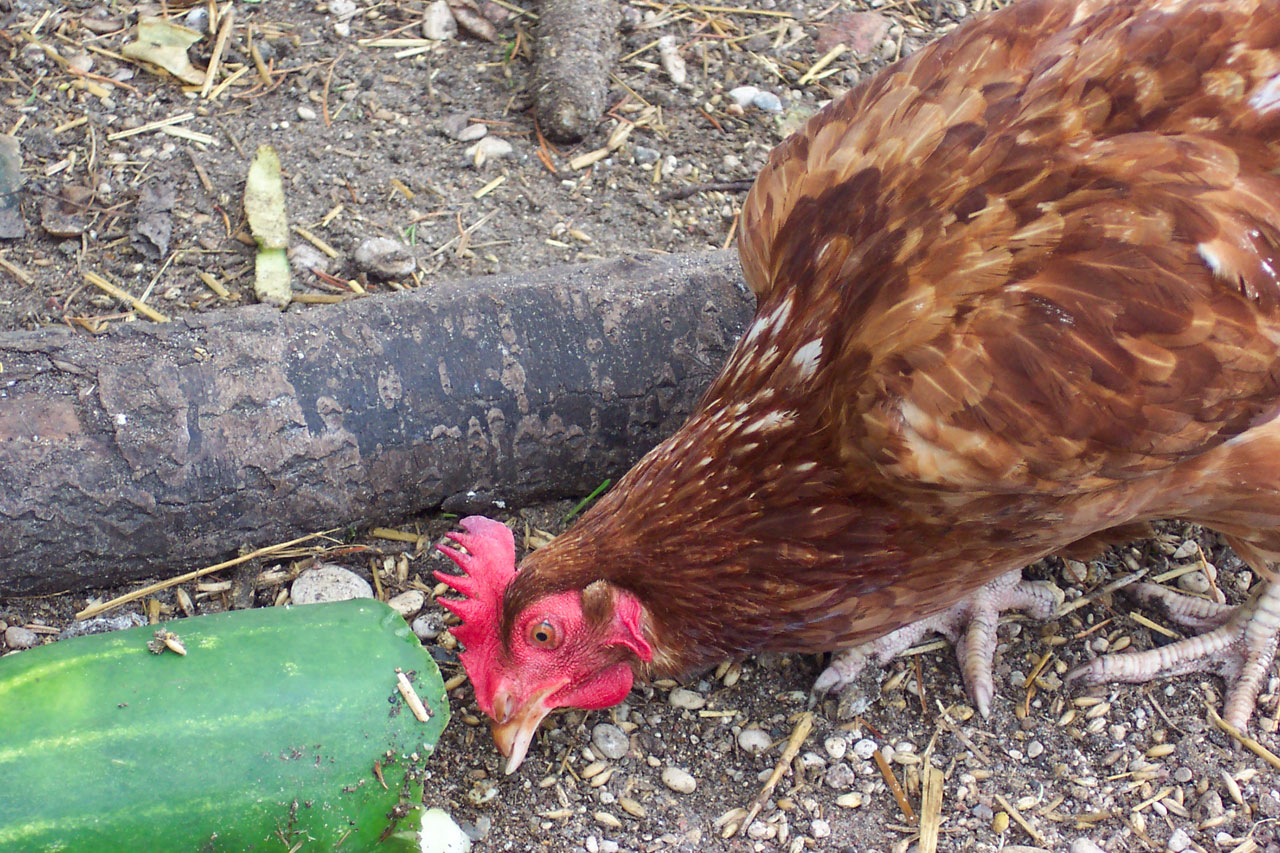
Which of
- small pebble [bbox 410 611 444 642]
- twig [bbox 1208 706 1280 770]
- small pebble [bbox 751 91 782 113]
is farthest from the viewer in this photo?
small pebble [bbox 751 91 782 113]

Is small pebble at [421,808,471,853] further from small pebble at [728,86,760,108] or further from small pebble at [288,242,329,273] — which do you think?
small pebble at [728,86,760,108]

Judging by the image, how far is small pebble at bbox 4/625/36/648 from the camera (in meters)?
2.40

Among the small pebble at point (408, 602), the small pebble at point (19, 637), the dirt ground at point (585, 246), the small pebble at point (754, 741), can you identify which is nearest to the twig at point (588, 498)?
the dirt ground at point (585, 246)

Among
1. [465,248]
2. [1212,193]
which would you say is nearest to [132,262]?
[465,248]

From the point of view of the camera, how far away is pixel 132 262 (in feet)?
10.5

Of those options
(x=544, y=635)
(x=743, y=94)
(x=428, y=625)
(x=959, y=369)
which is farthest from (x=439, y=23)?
(x=959, y=369)

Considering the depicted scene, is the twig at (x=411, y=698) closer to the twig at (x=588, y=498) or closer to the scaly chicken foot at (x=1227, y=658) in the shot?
the twig at (x=588, y=498)

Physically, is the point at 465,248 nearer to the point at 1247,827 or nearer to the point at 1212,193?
the point at 1212,193

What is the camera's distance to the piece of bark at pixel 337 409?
7.73ft

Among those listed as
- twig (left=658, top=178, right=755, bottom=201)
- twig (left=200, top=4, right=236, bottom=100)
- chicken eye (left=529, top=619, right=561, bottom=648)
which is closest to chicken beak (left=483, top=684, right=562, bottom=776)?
chicken eye (left=529, top=619, right=561, bottom=648)

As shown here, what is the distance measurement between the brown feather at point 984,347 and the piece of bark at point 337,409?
56 cm

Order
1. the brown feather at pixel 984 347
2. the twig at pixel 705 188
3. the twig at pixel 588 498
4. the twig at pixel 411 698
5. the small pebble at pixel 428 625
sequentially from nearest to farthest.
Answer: the brown feather at pixel 984 347 < the twig at pixel 411 698 < the small pebble at pixel 428 625 < the twig at pixel 588 498 < the twig at pixel 705 188

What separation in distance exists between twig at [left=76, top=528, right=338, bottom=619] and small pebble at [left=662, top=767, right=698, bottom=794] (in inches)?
43.2

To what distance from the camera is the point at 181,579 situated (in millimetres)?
2557
